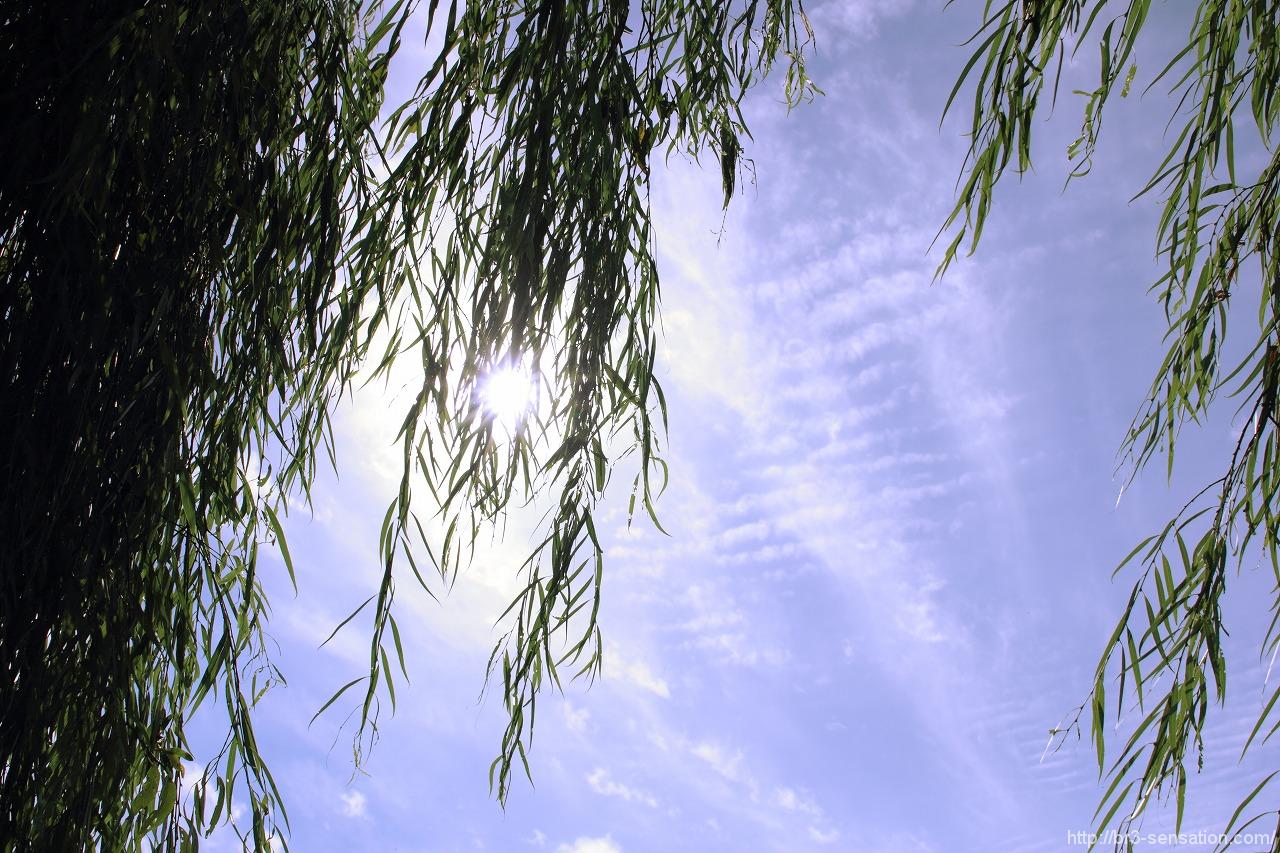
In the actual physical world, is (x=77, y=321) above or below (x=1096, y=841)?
above

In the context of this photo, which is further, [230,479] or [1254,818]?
[230,479]

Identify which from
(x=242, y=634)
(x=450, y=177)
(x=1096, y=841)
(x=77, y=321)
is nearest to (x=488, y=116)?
(x=450, y=177)

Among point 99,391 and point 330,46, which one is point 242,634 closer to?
point 99,391

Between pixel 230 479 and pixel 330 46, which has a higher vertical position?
pixel 330 46

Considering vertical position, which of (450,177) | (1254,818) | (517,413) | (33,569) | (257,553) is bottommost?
(1254,818)

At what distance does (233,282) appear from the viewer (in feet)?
3.46

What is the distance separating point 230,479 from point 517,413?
1.07 ft

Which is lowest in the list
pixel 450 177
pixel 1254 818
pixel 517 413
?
pixel 1254 818

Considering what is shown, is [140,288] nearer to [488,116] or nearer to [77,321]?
[77,321]

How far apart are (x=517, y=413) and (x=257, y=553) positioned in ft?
1.07

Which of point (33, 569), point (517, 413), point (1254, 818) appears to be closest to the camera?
point (1254, 818)

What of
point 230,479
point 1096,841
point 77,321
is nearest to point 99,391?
point 77,321

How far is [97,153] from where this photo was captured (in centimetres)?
94

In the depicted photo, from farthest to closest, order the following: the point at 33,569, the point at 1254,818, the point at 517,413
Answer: the point at 517,413, the point at 33,569, the point at 1254,818
